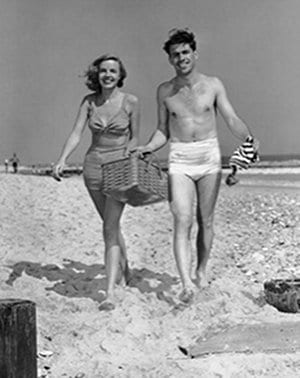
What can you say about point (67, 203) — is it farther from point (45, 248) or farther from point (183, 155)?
point (183, 155)

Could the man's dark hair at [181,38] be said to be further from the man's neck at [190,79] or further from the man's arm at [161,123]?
the man's arm at [161,123]

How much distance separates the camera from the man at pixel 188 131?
5906mm

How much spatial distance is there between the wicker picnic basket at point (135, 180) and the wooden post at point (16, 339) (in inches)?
99.3

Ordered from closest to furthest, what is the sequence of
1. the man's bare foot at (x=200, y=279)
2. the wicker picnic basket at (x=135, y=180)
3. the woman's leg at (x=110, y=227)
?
the wicker picnic basket at (x=135, y=180), the woman's leg at (x=110, y=227), the man's bare foot at (x=200, y=279)

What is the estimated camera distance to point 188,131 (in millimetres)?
5992

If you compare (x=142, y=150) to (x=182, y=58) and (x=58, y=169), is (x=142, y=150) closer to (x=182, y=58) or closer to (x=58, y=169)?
(x=58, y=169)

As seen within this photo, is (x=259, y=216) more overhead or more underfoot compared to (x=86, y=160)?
more underfoot

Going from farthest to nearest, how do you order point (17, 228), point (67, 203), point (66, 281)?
point (67, 203), point (17, 228), point (66, 281)

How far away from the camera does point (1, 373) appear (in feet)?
10.4

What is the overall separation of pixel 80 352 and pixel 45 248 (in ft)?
11.3

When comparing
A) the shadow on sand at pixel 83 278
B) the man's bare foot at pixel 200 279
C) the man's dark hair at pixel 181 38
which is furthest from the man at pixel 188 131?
the shadow on sand at pixel 83 278

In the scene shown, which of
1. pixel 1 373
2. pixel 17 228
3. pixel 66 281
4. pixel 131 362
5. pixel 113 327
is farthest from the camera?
pixel 17 228

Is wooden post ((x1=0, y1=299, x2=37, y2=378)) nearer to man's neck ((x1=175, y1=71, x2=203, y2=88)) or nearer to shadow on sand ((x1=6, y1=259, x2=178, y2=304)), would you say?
shadow on sand ((x1=6, y1=259, x2=178, y2=304))

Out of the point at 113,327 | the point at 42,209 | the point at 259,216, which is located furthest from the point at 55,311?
the point at 259,216
